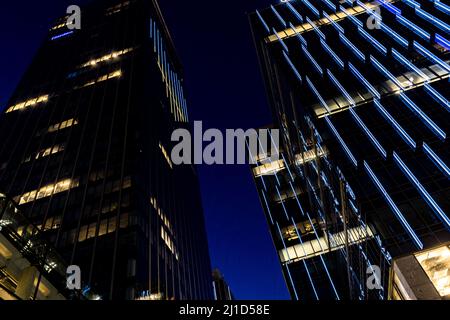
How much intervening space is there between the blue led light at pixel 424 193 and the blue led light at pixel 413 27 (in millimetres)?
14341

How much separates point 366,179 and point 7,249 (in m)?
20.8

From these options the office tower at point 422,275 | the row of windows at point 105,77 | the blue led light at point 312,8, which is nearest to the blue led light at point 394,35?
the blue led light at point 312,8

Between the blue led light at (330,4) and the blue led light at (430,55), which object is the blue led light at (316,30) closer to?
the blue led light at (330,4)

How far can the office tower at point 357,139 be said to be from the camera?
21.7 metres

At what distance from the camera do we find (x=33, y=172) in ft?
174

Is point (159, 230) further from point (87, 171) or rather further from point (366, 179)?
point (366, 179)

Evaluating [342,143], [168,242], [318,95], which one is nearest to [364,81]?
[318,95]

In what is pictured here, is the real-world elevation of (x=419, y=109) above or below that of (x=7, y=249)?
above

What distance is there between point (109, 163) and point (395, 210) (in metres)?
39.5

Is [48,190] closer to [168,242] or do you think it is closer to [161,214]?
[161,214]

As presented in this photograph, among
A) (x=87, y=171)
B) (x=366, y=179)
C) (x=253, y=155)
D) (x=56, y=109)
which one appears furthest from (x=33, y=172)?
(x=366, y=179)

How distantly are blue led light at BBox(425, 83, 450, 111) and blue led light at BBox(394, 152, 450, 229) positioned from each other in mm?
5328

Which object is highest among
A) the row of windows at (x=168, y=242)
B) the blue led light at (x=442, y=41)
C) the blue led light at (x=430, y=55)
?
the blue led light at (x=442, y=41)

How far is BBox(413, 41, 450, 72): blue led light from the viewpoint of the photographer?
91.4ft
